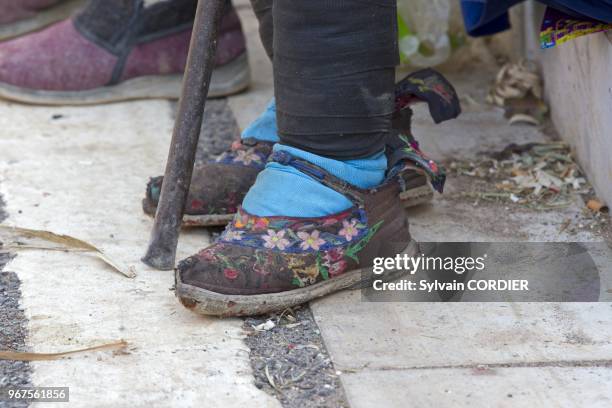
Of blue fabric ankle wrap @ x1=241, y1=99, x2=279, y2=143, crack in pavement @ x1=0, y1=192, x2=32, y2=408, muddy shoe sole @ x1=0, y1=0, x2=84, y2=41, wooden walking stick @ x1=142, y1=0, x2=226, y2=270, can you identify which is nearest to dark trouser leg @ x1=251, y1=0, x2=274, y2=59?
blue fabric ankle wrap @ x1=241, y1=99, x2=279, y2=143

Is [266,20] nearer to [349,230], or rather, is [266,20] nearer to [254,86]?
[349,230]

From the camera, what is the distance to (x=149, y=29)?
2260 millimetres

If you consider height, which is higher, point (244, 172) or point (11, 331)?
point (244, 172)

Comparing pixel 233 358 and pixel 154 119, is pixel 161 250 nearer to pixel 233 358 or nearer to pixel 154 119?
pixel 233 358

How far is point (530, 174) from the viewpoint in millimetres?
1833

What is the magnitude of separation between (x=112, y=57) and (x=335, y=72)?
3.51 ft

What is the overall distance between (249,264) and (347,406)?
0.29 metres

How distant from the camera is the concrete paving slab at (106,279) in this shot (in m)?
1.19

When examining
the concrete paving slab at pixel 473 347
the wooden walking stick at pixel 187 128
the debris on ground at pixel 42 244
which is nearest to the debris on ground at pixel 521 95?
the concrete paving slab at pixel 473 347

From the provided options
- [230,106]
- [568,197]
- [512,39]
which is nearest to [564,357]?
[568,197]

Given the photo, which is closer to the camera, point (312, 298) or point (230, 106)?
point (312, 298)

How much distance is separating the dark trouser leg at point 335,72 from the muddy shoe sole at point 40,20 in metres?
1.42

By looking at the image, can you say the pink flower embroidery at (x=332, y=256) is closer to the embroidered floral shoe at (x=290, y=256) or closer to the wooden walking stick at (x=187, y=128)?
the embroidered floral shoe at (x=290, y=256)

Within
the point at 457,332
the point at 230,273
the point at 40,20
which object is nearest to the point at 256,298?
the point at 230,273
